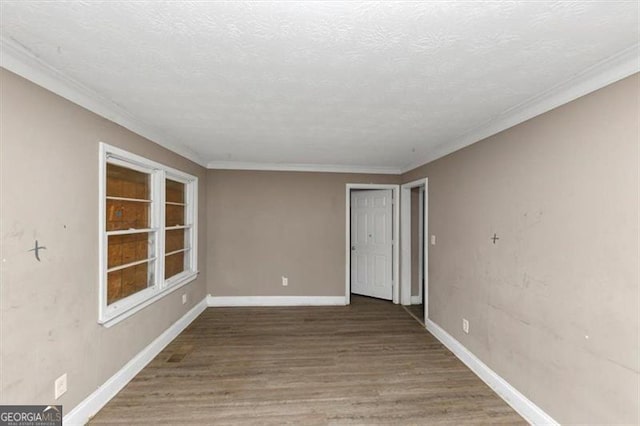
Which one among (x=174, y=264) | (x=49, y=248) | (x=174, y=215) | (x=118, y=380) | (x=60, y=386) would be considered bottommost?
(x=118, y=380)

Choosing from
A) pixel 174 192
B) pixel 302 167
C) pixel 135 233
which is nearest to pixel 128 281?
pixel 135 233

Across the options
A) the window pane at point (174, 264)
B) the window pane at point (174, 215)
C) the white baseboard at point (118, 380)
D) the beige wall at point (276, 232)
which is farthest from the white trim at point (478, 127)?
the white baseboard at point (118, 380)

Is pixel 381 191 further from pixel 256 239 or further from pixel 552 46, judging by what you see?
pixel 552 46

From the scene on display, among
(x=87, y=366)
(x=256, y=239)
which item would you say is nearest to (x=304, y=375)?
(x=87, y=366)

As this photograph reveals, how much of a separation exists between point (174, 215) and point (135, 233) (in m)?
0.92

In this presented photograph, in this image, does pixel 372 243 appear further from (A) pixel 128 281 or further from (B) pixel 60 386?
(B) pixel 60 386

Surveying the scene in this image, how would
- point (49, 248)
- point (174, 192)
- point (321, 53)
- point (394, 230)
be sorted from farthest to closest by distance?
point (394, 230), point (174, 192), point (49, 248), point (321, 53)

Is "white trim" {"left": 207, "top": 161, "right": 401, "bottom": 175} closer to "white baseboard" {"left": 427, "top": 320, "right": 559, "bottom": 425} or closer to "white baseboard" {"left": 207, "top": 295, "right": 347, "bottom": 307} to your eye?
"white baseboard" {"left": 207, "top": 295, "right": 347, "bottom": 307}

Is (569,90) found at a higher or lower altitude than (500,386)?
higher

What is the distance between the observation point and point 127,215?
258 cm

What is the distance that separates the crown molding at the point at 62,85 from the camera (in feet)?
4.66

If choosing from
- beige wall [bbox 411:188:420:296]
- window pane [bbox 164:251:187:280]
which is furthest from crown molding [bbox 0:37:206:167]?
beige wall [bbox 411:188:420:296]

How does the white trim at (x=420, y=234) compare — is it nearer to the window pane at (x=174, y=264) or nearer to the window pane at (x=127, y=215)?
the window pane at (x=174, y=264)

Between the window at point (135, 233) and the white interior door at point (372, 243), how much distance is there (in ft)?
9.47
